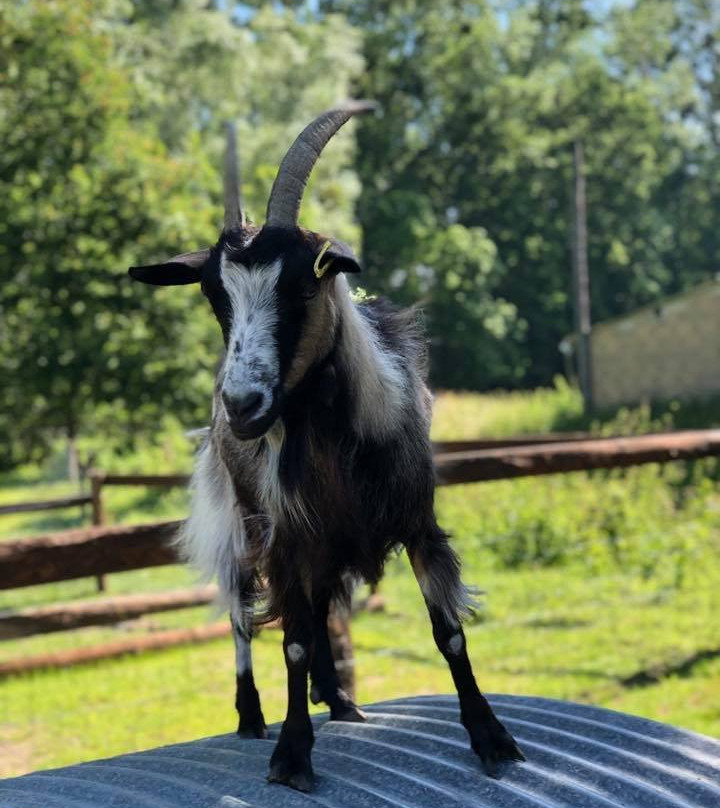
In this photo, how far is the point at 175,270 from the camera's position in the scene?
269 centimetres

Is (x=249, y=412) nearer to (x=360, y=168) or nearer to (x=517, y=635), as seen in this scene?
(x=517, y=635)

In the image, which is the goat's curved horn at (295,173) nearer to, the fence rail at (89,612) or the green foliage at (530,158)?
the fence rail at (89,612)

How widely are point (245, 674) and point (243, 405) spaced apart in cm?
138

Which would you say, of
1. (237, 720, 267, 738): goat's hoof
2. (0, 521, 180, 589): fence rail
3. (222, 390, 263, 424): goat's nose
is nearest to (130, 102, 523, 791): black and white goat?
(222, 390, 263, 424): goat's nose

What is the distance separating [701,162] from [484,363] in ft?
44.6

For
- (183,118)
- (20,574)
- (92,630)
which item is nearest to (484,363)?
(183,118)

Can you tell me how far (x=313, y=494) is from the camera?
2701mm

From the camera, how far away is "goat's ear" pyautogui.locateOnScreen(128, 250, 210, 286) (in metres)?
2.66

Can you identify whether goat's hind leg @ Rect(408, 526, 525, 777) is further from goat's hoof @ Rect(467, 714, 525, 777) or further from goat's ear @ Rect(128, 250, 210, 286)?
goat's ear @ Rect(128, 250, 210, 286)

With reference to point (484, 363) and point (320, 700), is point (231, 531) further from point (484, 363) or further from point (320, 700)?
point (484, 363)

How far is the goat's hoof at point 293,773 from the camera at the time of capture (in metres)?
2.55

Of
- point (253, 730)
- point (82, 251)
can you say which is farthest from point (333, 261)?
point (82, 251)

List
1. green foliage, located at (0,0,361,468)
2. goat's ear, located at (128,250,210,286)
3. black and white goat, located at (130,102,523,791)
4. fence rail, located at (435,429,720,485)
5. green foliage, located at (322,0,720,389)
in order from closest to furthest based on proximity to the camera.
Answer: black and white goat, located at (130,102,523,791), goat's ear, located at (128,250,210,286), fence rail, located at (435,429,720,485), green foliage, located at (0,0,361,468), green foliage, located at (322,0,720,389)

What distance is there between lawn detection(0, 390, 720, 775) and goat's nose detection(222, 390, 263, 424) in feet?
4.04
